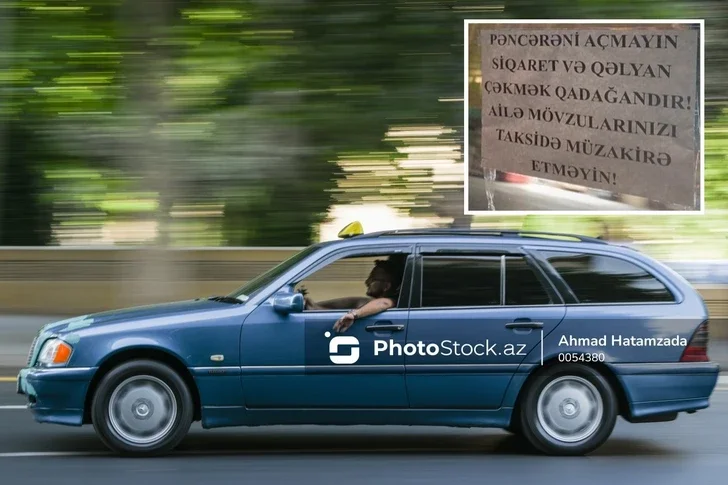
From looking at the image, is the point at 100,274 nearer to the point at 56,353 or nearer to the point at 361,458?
the point at 56,353

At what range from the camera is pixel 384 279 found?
7430 millimetres

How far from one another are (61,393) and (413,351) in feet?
7.39

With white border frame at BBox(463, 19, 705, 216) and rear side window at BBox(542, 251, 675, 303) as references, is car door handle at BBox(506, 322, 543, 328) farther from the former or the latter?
white border frame at BBox(463, 19, 705, 216)

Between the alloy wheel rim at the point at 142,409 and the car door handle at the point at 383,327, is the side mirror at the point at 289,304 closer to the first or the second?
the car door handle at the point at 383,327

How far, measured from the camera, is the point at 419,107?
49.1 feet

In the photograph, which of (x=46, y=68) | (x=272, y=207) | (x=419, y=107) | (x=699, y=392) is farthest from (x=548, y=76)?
(x=699, y=392)

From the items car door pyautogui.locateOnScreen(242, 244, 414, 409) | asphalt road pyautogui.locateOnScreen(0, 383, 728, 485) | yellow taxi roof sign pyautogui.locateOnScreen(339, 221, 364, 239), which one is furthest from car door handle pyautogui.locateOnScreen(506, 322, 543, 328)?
yellow taxi roof sign pyautogui.locateOnScreen(339, 221, 364, 239)

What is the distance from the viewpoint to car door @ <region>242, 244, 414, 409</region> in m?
7.11

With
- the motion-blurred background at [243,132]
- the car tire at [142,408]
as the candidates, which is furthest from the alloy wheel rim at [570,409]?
the motion-blurred background at [243,132]

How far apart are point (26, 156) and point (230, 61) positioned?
135 inches

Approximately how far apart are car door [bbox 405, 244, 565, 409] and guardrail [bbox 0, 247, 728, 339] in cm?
785

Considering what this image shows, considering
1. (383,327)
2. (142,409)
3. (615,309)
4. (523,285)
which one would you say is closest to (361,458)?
(383,327)

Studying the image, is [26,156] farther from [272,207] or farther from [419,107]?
[419,107]

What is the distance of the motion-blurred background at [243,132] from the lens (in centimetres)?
1454
